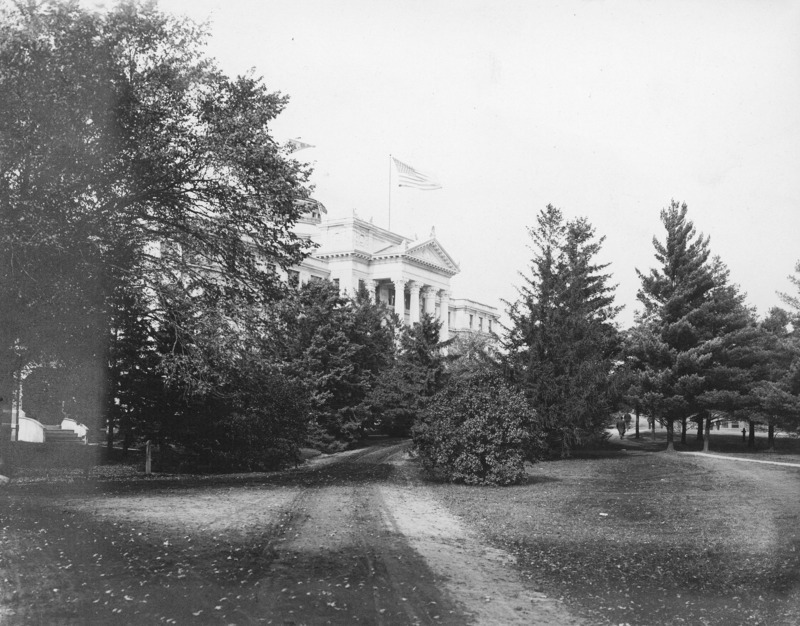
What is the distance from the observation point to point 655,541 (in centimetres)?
1003

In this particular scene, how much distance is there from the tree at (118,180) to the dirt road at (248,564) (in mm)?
3968

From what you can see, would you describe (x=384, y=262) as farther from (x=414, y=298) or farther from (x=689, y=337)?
(x=689, y=337)

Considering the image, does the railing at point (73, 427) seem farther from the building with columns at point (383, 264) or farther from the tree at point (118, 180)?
the building with columns at point (383, 264)

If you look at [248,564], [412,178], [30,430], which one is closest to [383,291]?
[412,178]

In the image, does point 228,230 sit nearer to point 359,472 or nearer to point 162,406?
point 162,406

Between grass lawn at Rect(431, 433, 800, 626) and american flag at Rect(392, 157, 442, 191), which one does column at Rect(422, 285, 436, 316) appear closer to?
american flag at Rect(392, 157, 442, 191)

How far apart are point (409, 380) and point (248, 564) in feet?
108

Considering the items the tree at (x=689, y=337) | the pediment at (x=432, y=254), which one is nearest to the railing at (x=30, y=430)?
the tree at (x=689, y=337)

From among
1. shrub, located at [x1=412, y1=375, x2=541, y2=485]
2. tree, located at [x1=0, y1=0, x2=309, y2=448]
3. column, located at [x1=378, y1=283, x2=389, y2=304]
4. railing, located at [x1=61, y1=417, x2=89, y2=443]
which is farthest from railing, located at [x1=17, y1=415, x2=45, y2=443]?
column, located at [x1=378, y1=283, x2=389, y2=304]

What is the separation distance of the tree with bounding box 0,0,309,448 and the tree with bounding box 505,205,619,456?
13.4 m

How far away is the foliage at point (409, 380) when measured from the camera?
38312 mm

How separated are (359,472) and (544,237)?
13.5 m

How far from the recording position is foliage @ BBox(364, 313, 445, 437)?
3831 centimetres

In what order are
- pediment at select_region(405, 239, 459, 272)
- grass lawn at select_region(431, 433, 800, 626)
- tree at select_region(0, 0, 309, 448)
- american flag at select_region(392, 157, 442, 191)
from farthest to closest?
pediment at select_region(405, 239, 459, 272)
american flag at select_region(392, 157, 442, 191)
tree at select_region(0, 0, 309, 448)
grass lawn at select_region(431, 433, 800, 626)
